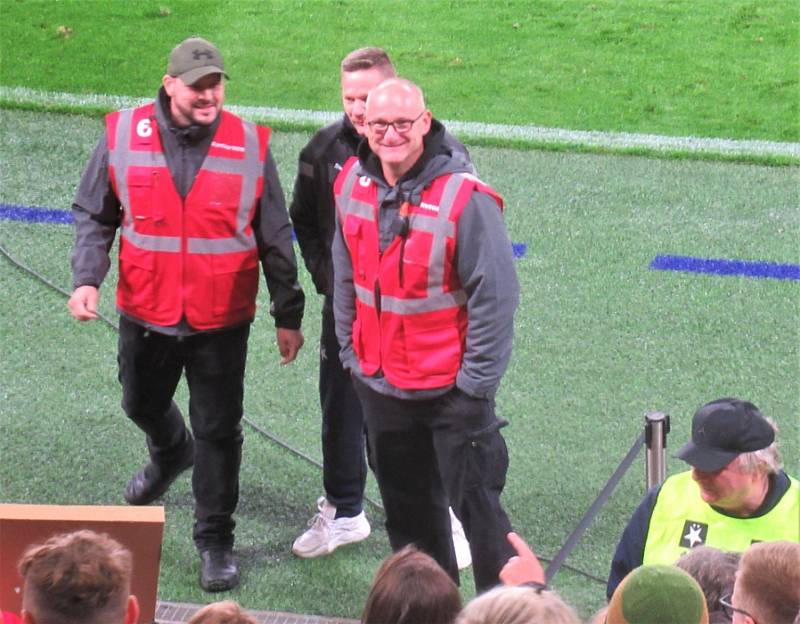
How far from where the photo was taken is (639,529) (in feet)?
13.7

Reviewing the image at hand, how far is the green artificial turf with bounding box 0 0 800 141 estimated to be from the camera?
33.8 feet

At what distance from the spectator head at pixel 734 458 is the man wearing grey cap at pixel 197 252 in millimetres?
1566

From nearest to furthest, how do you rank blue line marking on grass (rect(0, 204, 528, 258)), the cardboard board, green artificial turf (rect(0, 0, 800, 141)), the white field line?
the cardboard board
blue line marking on grass (rect(0, 204, 528, 258))
the white field line
green artificial turf (rect(0, 0, 800, 141))

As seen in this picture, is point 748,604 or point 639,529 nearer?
point 748,604

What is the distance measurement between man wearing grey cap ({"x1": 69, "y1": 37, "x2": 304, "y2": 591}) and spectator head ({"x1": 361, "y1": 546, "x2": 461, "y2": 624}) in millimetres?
1962

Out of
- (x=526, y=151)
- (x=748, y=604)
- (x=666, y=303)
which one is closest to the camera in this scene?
(x=748, y=604)

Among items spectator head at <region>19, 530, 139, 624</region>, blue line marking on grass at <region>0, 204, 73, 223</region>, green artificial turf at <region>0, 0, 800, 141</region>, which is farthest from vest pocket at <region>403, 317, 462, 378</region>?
green artificial turf at <region>0, 0, 800, 141</region>

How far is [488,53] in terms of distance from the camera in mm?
11078

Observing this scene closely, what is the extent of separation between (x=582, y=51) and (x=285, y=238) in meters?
6.49

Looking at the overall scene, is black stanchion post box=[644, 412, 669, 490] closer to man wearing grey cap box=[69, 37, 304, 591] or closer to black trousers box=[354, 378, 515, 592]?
black trousers box=[354, 378, 515, 592]

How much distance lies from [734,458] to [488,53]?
24.3 feet

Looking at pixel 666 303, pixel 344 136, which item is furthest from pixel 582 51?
pixel 344 136

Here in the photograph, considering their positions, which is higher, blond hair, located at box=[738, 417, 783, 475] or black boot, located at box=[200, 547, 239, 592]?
blond hair, located at box=[738, 417, 783, 475]

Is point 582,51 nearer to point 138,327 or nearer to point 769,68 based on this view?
point 769,68
